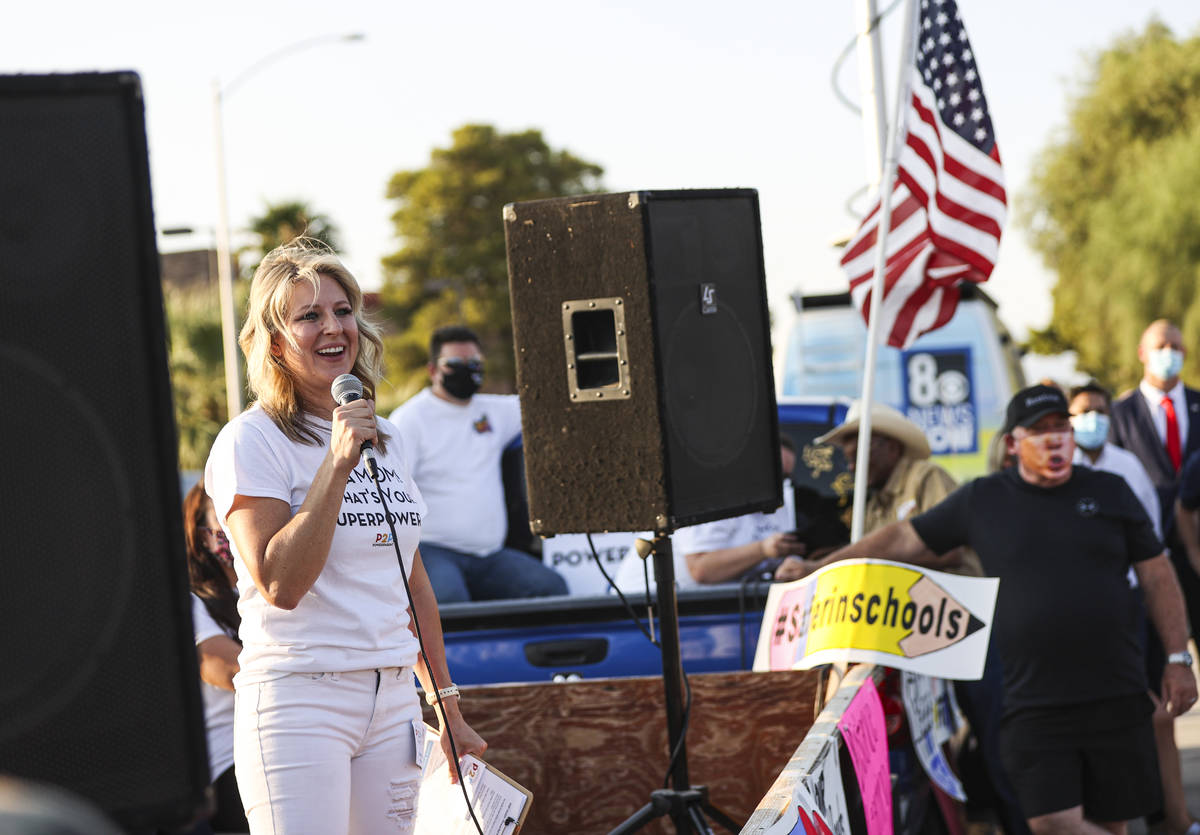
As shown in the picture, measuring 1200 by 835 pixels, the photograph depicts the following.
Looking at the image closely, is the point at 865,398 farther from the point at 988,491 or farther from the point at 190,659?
the point at 190,659

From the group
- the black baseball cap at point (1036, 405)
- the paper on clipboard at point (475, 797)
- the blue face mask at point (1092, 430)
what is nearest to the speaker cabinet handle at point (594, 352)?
the paper on clipboard at point (475, 797)

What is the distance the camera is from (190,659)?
1714 millimetres

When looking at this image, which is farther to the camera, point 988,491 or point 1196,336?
point 1196,336

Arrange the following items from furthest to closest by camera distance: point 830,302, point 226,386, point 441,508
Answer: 1. point 226,386
2. point 830,302
3. point 441,508

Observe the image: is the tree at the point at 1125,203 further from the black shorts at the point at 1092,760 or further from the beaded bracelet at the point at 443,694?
the beaded bracelet at the point at 443,694

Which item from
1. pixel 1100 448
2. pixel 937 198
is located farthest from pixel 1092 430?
pixel 937 198

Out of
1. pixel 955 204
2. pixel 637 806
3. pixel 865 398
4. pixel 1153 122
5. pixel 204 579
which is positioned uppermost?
pixel 1153 122

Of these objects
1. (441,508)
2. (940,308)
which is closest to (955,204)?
(940,308)

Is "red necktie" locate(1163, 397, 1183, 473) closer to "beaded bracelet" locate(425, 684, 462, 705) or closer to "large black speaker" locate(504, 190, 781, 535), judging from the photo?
"large black speaker" locate(504, 190, 781, 535)

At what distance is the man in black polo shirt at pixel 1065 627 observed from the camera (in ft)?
18.1

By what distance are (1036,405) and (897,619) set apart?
45.7 inches

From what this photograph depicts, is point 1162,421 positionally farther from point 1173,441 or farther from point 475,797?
point 475,797

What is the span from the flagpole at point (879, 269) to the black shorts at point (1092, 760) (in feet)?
3.71

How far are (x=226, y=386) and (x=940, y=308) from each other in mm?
22249
